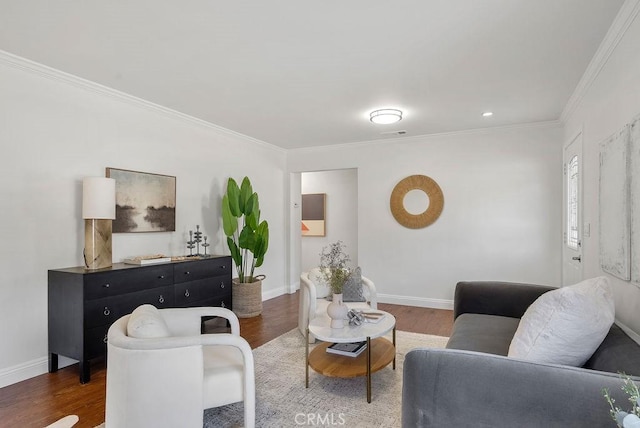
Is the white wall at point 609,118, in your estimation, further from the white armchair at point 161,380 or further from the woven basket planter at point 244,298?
the woven basket planter at point 244,298

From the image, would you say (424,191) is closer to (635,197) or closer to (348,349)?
(348,349)

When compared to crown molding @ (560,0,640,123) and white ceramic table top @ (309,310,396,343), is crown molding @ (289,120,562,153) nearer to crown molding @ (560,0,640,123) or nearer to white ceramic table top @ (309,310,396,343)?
crown molding @ (560,0,640,123)

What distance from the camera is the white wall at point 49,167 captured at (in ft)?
9.08

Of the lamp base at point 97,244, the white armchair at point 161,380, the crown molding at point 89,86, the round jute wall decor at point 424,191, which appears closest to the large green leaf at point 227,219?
the crown molding at point 89,86

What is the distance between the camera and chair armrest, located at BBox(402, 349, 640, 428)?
1.23 m

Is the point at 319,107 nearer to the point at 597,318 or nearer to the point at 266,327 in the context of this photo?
the point at 266,327

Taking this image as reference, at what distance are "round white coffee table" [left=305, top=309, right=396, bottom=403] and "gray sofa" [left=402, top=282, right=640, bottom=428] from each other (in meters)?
1.01

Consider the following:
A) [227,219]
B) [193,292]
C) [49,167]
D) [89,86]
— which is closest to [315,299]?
[193,292]

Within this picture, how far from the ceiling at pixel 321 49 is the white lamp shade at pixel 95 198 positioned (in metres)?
0.92

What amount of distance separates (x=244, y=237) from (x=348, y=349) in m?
2.23

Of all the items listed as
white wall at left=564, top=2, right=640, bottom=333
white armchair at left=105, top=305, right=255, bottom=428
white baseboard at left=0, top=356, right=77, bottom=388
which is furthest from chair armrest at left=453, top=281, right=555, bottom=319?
white baseboard at left=0, top=356, right=77, bottom=388

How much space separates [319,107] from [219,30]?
1.69 meters

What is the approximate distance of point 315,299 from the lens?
3.45 meters

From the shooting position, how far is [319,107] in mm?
3910
